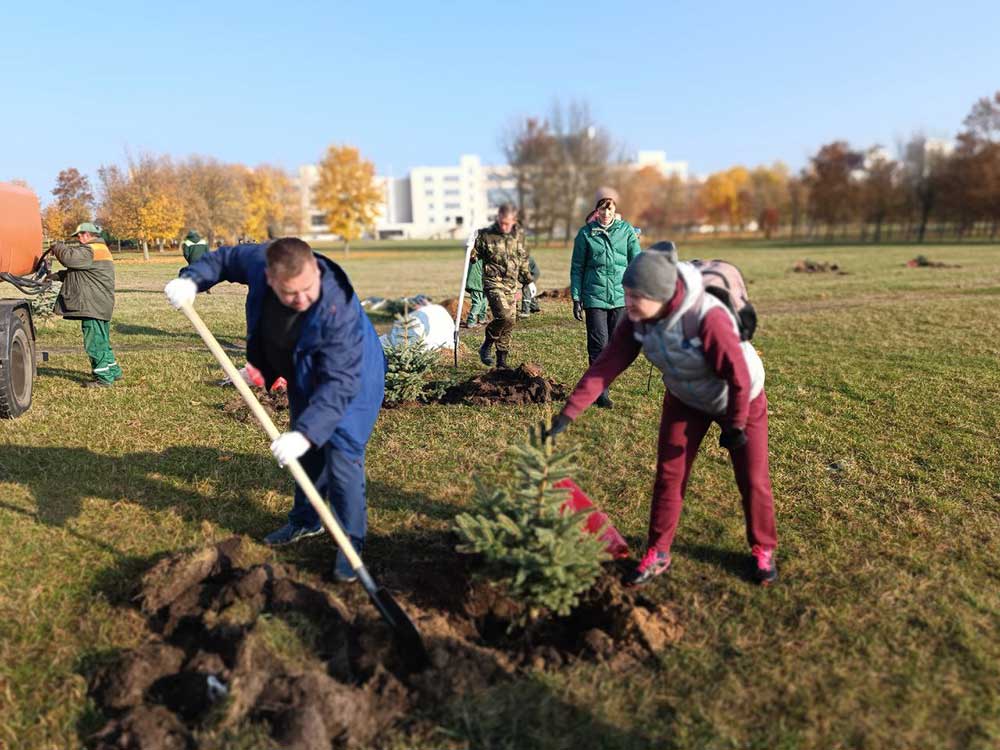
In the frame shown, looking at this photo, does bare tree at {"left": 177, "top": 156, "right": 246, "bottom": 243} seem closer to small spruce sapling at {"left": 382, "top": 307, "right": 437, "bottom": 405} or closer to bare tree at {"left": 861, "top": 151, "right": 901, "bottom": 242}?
small spruce sapling at {"left": 382, "top": 307, "right": 437, "bottom": 405}

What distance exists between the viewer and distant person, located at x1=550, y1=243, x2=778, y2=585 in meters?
3.39

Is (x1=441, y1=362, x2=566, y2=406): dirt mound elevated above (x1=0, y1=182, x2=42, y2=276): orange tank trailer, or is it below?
below

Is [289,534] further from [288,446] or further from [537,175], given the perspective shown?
[537,175]

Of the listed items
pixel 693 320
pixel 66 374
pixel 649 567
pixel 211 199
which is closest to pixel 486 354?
pixel 211 199

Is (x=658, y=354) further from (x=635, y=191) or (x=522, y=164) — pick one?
(x=635, y=191)

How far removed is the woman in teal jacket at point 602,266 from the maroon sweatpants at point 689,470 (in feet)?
11.3

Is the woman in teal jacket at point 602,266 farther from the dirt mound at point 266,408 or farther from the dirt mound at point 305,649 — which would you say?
the dirt mound at point 305,649

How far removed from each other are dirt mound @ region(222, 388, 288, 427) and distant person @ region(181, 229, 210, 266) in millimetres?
2486

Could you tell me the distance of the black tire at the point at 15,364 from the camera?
6.66m

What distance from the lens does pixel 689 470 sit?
13.1 feet

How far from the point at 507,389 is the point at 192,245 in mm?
4614

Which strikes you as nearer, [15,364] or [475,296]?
[15,364]

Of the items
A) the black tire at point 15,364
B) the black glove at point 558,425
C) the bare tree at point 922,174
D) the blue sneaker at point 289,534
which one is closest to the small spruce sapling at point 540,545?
the black glove at point 558,425

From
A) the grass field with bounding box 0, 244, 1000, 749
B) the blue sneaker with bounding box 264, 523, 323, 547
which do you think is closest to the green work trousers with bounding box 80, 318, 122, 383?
the grass field with bounding box 0, 244, 1000, 749
